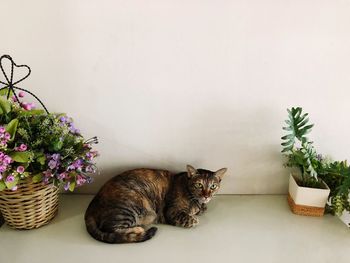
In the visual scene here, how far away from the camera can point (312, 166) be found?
115cm

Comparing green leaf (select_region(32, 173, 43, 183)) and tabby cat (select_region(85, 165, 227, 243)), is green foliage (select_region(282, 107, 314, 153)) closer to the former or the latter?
tabby cat (select_region(85, 165, 227, 243))

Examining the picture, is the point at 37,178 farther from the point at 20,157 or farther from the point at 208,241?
the point at 208,241

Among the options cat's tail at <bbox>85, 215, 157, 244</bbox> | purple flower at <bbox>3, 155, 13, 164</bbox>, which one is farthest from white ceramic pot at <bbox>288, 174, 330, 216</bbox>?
purple flower at <bbox>3, 155, 13, 164</bbox>

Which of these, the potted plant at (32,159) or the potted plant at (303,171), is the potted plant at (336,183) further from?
the potted plant at (32,159)

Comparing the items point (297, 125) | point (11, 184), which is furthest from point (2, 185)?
point (297, 125)

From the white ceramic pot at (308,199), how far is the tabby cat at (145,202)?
291 mm

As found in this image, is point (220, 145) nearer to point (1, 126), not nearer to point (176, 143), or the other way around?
point (176, 143)

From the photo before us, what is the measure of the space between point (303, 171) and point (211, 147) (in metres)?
0.35

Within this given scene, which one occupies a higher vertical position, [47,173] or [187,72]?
[187,72]

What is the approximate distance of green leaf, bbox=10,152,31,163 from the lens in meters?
0.88

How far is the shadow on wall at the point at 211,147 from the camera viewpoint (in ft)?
3.92

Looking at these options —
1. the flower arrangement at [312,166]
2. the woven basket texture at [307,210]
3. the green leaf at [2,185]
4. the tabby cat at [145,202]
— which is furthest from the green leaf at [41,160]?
the woven basket texture at [307,210]

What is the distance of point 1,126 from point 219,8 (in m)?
0.77

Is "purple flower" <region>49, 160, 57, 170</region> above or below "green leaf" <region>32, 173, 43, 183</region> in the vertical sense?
above
